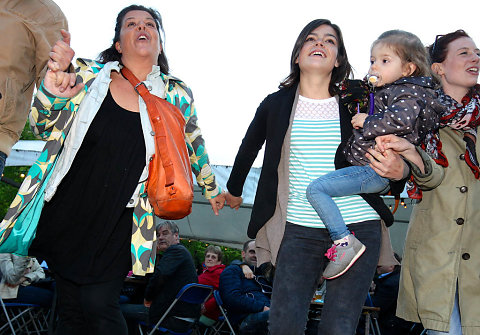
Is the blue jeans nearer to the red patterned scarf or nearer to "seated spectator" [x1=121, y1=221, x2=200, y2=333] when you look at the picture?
the red patterned scarf

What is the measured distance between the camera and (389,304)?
312 inches

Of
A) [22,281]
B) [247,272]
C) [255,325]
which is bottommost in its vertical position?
[255,325]

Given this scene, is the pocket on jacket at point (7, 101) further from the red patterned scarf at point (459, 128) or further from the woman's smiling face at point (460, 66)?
the woman's smiling face at point (460, 66)

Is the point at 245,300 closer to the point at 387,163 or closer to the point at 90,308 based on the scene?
the point at 90,308

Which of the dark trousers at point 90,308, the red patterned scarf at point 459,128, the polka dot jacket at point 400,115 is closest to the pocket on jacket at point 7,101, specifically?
the dark trousers at point 90,308

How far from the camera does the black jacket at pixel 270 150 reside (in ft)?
10.6

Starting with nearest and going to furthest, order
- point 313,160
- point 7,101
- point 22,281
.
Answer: point 7,101 < point 313,160 < point 22,281

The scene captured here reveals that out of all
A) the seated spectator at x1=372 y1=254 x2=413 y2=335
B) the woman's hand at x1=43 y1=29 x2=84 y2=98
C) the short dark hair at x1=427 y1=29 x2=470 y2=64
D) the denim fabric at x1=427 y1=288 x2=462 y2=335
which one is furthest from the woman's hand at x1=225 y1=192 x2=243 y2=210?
the seated spectator at x1=372 y1=254 x2=413 y2=335

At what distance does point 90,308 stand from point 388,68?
2137 millimetres

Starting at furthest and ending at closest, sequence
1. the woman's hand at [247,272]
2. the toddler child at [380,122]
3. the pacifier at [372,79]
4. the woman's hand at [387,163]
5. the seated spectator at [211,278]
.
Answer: the seated spectator at [211,278] < the woman's hand at [247,272] < the pacifier at [372,79] < the woman's hand at [387,163] < the toddler child at [380,122]

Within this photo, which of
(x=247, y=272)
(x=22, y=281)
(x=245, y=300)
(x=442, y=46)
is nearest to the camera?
(x=442, y=46)

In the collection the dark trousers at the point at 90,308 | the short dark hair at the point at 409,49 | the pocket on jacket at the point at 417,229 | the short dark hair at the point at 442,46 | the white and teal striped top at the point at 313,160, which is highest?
the short dark hair at the point at 442,46

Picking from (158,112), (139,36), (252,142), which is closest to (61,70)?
(158,112)

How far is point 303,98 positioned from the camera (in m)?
3.47
